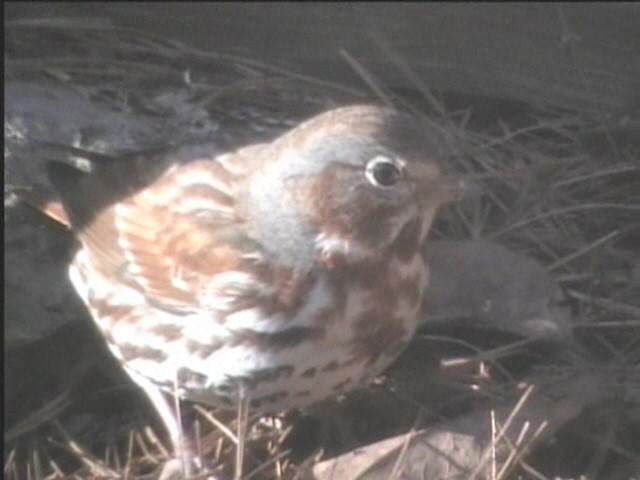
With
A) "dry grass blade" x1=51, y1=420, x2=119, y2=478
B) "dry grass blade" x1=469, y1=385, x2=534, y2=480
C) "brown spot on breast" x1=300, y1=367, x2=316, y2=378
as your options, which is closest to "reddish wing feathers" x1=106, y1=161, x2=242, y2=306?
"brown spot on breast" x1=300, y1=367, x2=316, y2=378

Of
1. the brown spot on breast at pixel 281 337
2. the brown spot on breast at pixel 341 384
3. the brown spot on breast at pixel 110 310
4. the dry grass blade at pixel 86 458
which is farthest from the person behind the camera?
the brown spot on breast at pixel 110 310

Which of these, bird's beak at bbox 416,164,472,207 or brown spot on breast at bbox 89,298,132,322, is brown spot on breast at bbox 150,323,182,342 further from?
bird's beak at bbox 416,164,472,207

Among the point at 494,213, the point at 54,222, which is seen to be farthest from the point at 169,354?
the point at 494,213

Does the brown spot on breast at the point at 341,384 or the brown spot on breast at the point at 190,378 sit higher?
the brown spot on breast at the point at 190,378

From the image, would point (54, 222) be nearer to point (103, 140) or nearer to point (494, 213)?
point (103, 140)

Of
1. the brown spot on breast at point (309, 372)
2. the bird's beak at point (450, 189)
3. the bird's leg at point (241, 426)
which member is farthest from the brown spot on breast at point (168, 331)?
the bird's beak at point (450, 189)

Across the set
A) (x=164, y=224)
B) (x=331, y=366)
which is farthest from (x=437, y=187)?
(x=164, y=224)

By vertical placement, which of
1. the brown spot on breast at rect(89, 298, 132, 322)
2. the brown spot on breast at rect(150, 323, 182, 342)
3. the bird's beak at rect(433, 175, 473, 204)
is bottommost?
the brown spot on breast at rect(89, 298, 132, 322)

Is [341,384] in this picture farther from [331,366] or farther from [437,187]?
[437,187]

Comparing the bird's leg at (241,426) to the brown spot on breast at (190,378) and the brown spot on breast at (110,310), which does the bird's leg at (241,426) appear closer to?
the brown spot on breast at (190,378)
